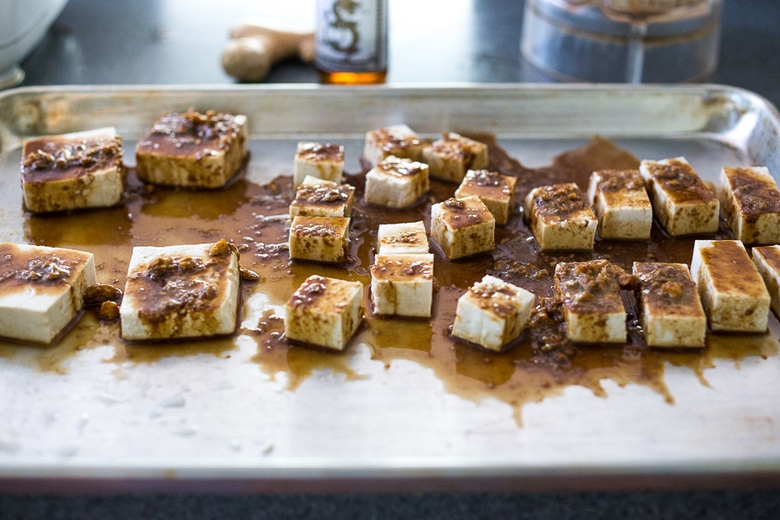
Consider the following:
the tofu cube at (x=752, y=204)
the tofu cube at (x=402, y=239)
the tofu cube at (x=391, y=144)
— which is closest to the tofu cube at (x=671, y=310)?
the tofu cube at (x=752, y=204)

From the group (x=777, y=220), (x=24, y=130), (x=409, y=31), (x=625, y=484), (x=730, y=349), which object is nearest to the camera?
(x=625, y=484)

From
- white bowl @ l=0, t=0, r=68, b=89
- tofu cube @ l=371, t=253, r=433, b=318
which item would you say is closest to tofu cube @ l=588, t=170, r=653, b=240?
tofu cube @ l=371, t=253, r=433, b=318

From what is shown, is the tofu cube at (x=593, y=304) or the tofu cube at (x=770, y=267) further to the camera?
the tofu cube at (x=770, y=267)

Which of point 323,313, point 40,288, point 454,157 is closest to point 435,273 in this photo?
point 323,313

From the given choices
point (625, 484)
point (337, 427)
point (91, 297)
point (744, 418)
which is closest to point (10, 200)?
point (91, 297)

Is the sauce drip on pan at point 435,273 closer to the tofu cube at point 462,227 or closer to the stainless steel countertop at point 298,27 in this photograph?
the tofu cube at point 462,227

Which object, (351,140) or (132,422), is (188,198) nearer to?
(351,140)
